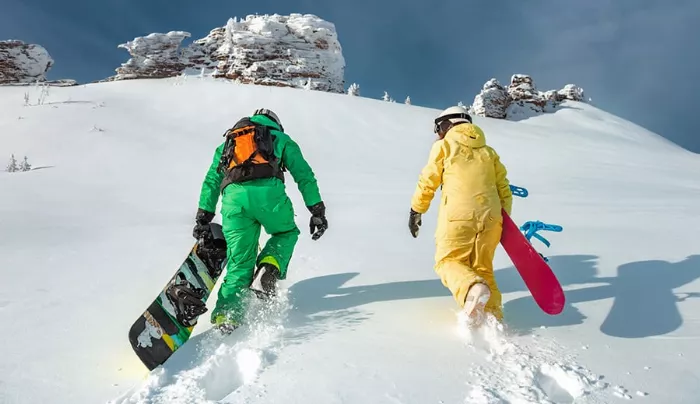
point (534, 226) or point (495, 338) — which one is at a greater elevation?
point (534, 226)

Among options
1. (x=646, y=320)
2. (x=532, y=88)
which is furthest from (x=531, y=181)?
(x=532, y=88)

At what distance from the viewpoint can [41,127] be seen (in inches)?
455

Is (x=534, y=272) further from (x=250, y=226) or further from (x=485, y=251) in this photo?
(x=250, y=226)

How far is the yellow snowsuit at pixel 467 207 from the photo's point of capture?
270 cm

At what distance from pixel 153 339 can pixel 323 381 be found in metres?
0.97

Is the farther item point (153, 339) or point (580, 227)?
point (580, 227)

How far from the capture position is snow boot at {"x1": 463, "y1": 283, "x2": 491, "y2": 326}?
92.7 inches

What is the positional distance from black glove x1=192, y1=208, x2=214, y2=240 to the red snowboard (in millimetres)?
2181

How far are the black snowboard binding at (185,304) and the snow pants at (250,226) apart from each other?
0.30 metres

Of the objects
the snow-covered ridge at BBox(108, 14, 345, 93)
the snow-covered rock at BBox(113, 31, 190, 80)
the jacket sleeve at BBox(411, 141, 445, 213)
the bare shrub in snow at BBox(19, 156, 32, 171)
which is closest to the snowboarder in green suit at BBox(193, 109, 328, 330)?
the jacket sleeve at BBox(411, 141, 445, 213)

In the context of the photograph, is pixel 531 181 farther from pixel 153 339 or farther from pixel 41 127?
pixel 41 127

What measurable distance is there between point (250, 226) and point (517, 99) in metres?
36.8

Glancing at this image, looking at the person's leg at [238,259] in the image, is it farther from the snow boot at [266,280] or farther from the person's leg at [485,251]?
the person's leg at [485,251]

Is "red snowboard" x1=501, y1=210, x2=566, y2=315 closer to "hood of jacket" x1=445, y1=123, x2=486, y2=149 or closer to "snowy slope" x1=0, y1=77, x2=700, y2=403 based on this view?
"snowy slope" x1=0, y1=77, x2=700, y2=403
